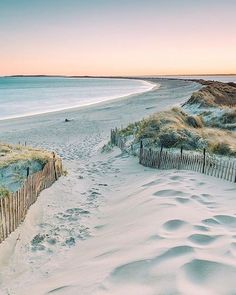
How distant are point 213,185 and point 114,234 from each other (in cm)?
427

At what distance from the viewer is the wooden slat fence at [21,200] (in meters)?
8.54

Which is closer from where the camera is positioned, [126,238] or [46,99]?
[126,238]

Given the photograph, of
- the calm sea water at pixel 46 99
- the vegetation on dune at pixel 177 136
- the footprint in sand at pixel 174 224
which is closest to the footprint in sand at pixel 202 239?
the footprint in sand at pixel 174 224

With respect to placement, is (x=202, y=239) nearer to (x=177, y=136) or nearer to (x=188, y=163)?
(x=188, y=163)

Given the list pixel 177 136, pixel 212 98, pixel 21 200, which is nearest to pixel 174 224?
pixel 21 200

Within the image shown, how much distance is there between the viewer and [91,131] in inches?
1141

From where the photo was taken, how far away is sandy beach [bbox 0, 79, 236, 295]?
5930 mm

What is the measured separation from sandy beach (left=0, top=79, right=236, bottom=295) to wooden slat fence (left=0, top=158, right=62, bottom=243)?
0.22 metres

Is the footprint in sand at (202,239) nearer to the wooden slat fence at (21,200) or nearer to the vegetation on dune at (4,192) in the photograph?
the wooden slat fence at (21,200)

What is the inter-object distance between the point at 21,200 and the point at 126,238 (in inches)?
120

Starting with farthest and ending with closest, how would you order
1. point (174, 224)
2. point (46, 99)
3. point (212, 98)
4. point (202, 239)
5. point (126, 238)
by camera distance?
point (46, 99) < point (212, 98) < point (174, 224) < point (126, 238) < point (202, 239)

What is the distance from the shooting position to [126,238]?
8.09 meters

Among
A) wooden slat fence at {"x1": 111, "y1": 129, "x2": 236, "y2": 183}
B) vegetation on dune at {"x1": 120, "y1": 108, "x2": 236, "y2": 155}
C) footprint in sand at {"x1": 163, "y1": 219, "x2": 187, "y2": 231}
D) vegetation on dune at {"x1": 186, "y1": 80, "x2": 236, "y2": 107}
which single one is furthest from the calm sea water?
footprint in sand at {"x1": 163, "y1": 219, "x2": 187, "y2": 231}

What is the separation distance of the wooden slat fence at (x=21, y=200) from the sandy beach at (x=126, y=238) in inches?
8.7
